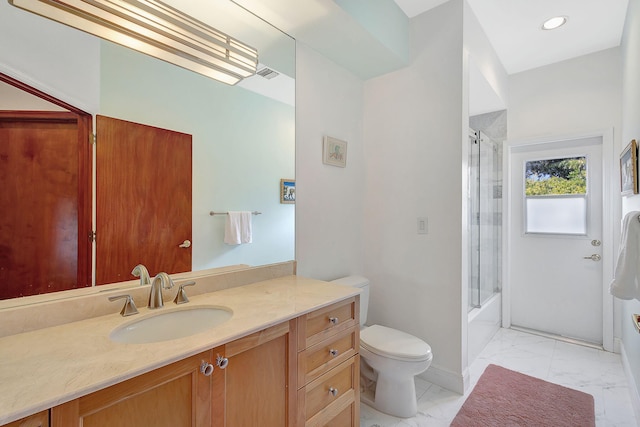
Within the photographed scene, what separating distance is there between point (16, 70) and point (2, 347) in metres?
0.90

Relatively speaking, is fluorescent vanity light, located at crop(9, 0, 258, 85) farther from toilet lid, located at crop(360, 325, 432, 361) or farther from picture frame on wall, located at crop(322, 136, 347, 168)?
toilet lid, located at crop(360, 325, 432, 361)

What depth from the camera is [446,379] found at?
2090mm

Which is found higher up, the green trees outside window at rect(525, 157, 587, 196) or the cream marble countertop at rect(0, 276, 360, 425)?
the green trees outside window at rect(525, 157, 587, 196)

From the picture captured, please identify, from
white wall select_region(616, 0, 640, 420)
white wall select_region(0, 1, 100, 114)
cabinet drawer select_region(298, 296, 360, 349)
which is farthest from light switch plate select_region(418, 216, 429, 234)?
white wall select_region(0, 1, 100, 114)

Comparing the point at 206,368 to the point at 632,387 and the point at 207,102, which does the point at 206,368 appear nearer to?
the point at 207,102

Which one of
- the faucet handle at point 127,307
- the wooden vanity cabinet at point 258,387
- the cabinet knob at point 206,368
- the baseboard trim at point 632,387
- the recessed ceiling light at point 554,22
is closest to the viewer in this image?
the wooden vanity cabinet at point 258,387

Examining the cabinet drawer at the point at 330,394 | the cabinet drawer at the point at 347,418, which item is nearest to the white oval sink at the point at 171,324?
the cabinet drawer at the point at 330,394

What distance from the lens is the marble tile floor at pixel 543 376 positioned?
1.79m

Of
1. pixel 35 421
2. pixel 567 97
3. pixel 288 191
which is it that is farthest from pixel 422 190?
pixel 35 421

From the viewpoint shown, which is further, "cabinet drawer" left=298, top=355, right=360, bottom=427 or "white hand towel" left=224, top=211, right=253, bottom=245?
"white hand towel" left=224, top=211, right=253, bottom=245

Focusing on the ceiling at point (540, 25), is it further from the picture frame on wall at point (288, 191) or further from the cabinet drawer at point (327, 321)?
the cabinet drawer at point (327, 321)

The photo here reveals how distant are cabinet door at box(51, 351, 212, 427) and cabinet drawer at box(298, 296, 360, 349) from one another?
0.44 metres

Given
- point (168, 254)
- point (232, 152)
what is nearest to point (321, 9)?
point (232, 152)

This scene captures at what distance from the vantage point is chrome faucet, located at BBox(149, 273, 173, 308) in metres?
1.25
